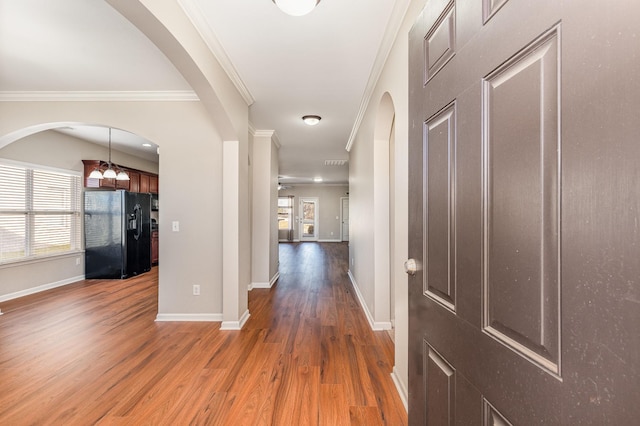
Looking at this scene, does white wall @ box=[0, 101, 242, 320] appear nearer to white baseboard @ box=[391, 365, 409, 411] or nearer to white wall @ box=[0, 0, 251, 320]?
white wall @ box=[0, 0, 251, 320]

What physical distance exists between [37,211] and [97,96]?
8.87ft

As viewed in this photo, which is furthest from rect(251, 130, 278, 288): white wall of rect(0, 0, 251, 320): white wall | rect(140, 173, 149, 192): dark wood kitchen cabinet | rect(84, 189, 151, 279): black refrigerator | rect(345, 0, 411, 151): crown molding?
rect(140, 173, 149, 192): dark wood kitchen cabinet

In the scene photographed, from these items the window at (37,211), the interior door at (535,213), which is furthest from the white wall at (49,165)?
the interior door at (535,213)

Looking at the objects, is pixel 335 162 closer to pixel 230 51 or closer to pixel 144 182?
pixel 144 182

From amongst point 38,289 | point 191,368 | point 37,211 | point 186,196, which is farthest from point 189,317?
point 37,211

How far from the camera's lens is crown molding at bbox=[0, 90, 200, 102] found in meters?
3.07

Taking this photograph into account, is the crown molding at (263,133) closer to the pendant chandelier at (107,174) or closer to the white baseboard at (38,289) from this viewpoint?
the pendant chandelier at (107,174)

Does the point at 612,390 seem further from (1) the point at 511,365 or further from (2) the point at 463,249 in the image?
(2) the point at 463,249

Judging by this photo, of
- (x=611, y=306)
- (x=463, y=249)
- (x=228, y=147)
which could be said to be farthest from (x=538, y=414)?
(x=228, y=147)

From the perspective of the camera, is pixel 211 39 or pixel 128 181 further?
pixel 128 181

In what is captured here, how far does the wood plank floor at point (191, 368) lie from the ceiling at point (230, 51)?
2.50 m

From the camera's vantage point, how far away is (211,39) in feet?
7.12

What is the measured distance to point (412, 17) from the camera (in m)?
1.65

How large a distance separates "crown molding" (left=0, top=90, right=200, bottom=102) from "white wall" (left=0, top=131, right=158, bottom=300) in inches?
58.2
